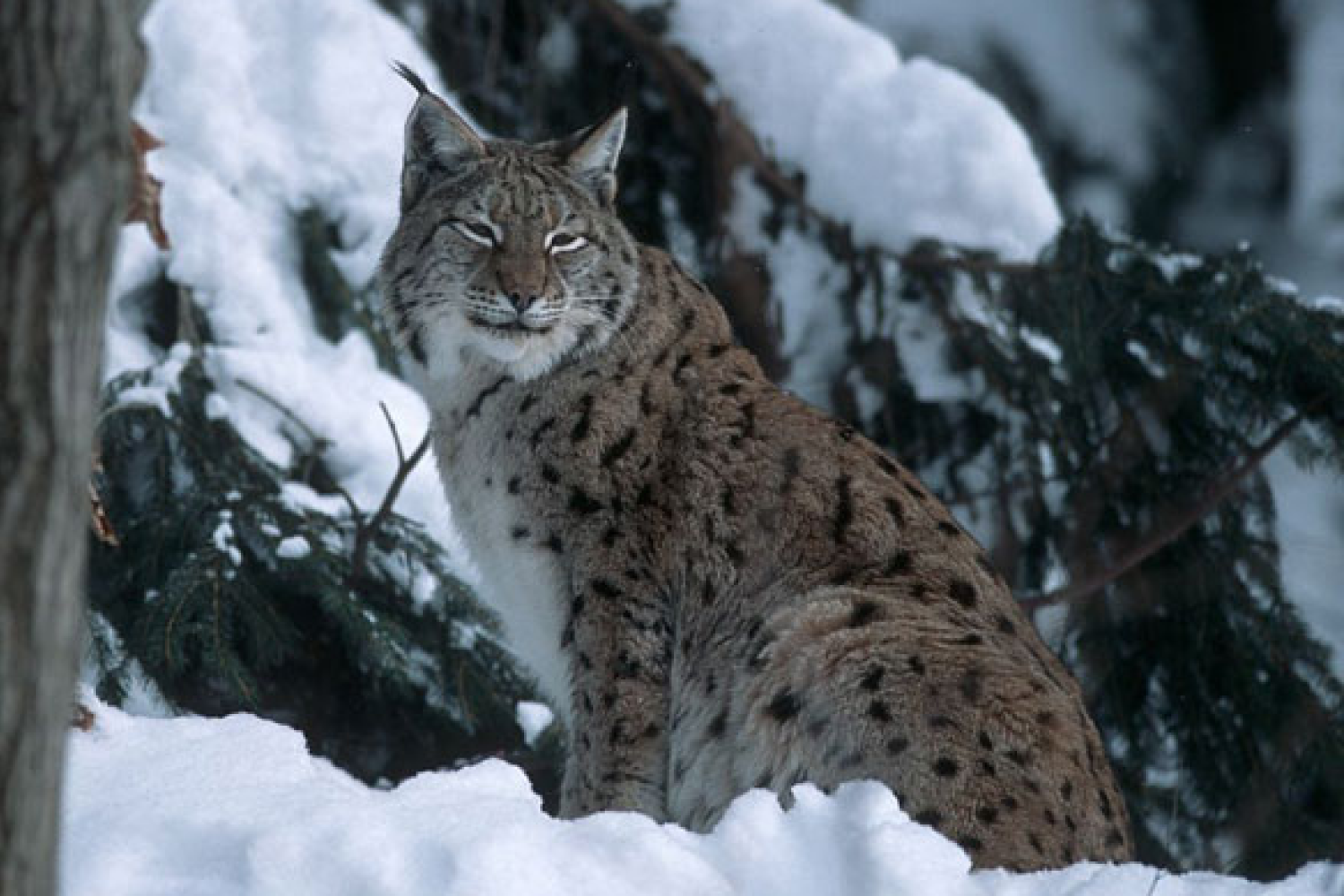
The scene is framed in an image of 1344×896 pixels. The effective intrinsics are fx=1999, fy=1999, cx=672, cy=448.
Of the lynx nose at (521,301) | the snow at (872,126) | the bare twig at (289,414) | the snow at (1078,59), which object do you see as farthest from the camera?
the snow at (1078,59)

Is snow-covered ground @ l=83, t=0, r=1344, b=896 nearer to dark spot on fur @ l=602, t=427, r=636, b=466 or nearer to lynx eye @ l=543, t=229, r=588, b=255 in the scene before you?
lynx eye @ l=543, t=229, r=588, b=255

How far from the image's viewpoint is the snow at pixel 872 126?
6512 mm

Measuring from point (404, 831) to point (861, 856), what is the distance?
71 centimetres

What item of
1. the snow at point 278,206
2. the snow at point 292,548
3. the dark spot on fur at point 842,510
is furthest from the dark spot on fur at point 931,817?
the snow at point 278,206

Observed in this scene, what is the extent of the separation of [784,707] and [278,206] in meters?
2.68

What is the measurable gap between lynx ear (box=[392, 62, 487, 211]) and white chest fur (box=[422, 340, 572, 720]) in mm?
541

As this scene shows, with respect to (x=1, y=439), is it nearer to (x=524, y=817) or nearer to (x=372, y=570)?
(x=524, y=817)

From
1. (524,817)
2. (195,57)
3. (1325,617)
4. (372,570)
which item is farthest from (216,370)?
(1325,617)

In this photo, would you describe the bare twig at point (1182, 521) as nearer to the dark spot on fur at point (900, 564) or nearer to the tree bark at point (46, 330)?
the dark spot on fur at point (900, 564)

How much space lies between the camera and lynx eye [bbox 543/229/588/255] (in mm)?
4984

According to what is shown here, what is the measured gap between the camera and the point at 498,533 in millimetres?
4852

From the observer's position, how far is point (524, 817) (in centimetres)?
318

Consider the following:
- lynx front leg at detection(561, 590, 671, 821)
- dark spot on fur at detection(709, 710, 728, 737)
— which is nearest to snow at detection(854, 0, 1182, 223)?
lynx front leg at detection(561, 590, 671, 821)

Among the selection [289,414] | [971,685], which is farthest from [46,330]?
[289,414]
